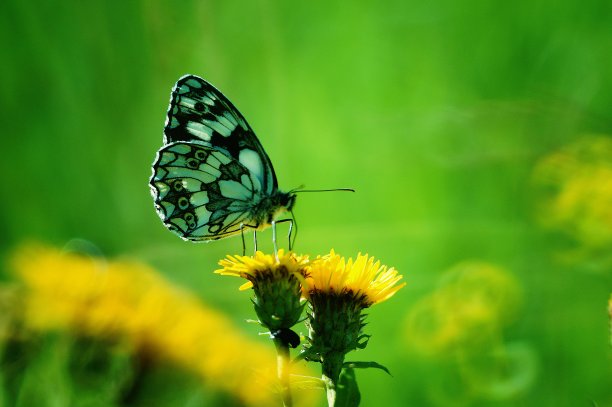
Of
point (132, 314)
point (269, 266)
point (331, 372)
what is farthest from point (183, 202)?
point (331, 372)

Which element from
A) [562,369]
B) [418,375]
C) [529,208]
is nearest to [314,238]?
[418,375]

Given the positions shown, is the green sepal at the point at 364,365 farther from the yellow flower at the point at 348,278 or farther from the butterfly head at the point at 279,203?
the butterfly head at the point at 279,203

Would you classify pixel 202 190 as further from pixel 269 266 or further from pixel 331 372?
pixel 331 372

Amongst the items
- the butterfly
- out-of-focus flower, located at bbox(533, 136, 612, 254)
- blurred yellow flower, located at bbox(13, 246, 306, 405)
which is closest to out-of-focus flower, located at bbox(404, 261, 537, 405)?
out-of-focus flower, located at bbox(533, 136, 612, 254)

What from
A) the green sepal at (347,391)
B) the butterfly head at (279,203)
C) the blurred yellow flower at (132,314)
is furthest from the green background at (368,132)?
the green sepal at (347,391)

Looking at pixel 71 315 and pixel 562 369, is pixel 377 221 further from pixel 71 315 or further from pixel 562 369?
pixel 71 315

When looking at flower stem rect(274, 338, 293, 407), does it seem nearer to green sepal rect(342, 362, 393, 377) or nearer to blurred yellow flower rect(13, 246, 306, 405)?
green sepal rect(342, 362, 393, 377)
